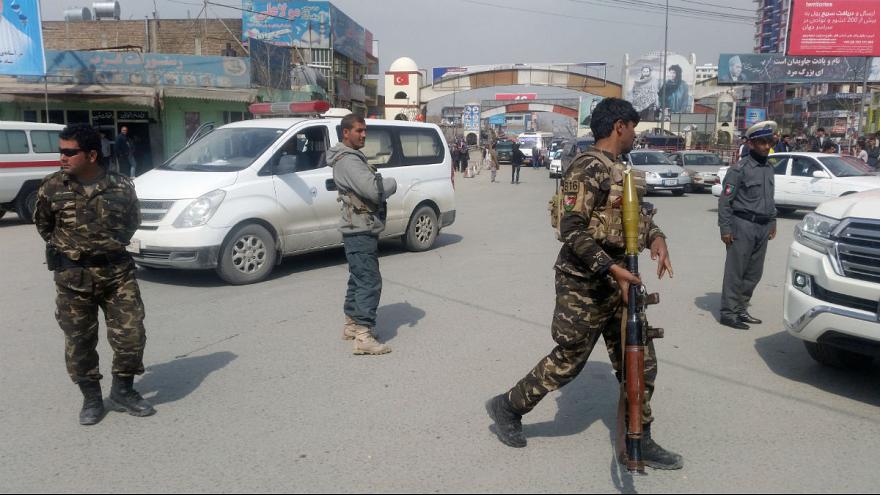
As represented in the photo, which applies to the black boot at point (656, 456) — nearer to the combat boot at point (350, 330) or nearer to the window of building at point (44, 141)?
the combat boot at point (350, 330)

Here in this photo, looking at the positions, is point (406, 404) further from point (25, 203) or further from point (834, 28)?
point (834, 28)

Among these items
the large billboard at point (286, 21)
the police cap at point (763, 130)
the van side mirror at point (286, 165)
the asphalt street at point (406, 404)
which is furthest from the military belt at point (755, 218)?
the large billboard at point (286, 21)

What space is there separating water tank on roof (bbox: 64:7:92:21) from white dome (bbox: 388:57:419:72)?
20.0m

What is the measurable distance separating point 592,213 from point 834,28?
35312 mm

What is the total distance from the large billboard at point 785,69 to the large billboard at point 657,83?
36.4ft

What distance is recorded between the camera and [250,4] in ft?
109

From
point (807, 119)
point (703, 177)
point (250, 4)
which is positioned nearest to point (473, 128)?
point (250, 4)

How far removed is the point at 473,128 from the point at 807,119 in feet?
138

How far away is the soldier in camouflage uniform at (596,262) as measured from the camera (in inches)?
131

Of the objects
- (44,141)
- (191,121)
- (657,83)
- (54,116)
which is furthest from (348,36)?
(657,83)

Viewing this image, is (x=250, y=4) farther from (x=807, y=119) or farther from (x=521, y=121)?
(x=521, y=121)

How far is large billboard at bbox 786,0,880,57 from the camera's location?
3189 cm

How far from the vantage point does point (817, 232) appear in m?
4.80

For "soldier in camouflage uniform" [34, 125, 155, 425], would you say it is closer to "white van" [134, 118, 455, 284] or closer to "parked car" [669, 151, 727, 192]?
"white van" [134, 118, 455, 284]
